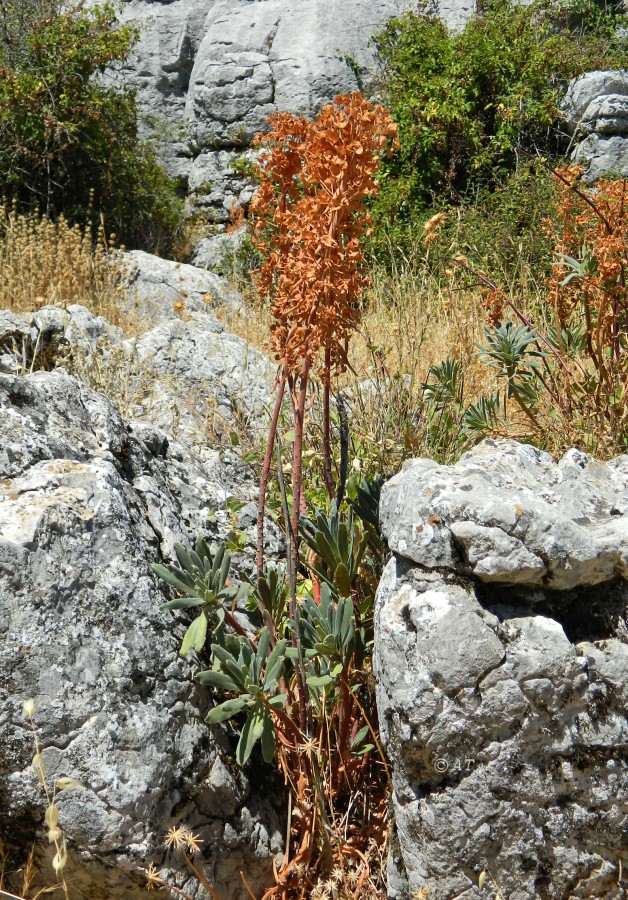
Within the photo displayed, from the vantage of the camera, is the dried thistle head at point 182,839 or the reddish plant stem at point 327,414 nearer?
the dried thistle head at point 182,839

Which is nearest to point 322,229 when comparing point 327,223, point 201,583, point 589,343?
point 327,223

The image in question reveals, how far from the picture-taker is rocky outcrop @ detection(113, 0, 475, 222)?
12.2m

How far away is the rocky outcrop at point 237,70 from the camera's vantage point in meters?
12.2

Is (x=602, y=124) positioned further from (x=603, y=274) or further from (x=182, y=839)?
(x=182, y=839)

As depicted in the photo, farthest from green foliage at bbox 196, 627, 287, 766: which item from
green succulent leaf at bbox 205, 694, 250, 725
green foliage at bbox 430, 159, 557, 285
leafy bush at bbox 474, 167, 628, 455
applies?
green foliage at bbox 430, 159, 557, 285

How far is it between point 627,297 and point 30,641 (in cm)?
264

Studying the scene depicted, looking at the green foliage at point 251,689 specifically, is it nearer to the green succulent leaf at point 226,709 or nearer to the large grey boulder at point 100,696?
the green succulent leaf at point 226,709

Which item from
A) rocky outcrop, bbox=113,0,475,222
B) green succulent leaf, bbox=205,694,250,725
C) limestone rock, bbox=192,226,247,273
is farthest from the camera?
rocky outcrop, bbox=113,0,475,222

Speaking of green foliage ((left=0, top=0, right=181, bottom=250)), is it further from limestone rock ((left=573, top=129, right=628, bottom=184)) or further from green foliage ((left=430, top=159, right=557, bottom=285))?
limestone rock ((left=573, top=129, right=628, bottom=184))

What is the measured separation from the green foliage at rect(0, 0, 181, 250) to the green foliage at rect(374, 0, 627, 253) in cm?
364

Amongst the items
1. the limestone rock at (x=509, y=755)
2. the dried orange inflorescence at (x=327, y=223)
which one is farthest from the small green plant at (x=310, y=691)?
the dried orange inflorescence at (x=327, y=223)

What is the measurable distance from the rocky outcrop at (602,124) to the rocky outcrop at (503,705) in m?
9.05

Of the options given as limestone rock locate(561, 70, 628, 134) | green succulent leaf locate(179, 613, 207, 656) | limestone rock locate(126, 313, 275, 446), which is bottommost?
limestone rock locate(126, 313, 275, 446)

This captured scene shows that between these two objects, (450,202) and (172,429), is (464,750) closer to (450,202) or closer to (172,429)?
(172,429)
